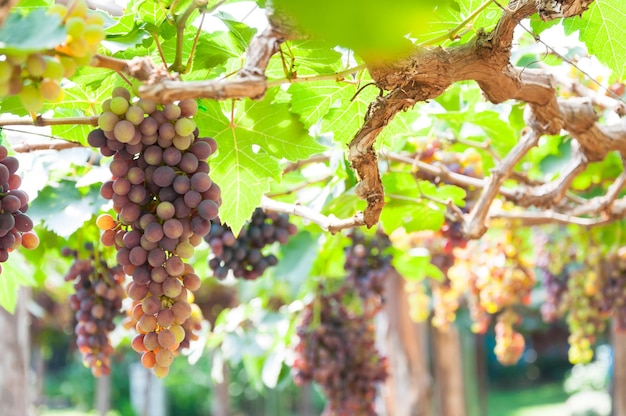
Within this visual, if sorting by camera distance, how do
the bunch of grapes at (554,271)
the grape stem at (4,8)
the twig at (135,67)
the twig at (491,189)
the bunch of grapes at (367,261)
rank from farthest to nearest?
the bunch of grapes at (554,271), the bunch of grapes at (367,261), the twig at (491,189), the twig at (135,67), the grape stem at (4,8)

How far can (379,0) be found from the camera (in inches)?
25.5

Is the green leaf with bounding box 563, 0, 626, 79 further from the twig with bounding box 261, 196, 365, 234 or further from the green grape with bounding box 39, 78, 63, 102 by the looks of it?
the green grape with bounding box 39, 78, 63, 102

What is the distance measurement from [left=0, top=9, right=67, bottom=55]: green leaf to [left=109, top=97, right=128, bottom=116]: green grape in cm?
19

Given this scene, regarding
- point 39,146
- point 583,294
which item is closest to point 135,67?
point 39,146

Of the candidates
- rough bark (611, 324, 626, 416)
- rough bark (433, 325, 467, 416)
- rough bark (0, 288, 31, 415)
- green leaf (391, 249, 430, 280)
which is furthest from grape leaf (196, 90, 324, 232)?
rough bark (611, 324, 626, 416)

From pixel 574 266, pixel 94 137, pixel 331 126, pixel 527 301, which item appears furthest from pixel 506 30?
→ pixel 574 266

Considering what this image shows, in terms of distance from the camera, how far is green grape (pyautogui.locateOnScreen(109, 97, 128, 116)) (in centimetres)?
86

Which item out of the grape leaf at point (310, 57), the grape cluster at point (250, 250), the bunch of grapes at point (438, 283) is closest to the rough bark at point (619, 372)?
the bunch of grapes at point (438, 283)

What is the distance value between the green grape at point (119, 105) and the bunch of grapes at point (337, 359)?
1880 mm

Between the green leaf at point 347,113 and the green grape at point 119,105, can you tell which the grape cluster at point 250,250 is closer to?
the green leaf at point 347,113

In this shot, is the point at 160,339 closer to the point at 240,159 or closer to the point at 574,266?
the point at 240,159

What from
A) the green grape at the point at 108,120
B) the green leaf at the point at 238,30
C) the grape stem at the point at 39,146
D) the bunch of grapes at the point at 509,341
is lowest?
the bunch of grapes at the point at 509,341

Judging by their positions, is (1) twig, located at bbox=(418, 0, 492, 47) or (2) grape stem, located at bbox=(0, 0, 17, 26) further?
(1) twig, located at bbox=(418, 0, 492, 47)

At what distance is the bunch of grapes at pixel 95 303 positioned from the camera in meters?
1.84
